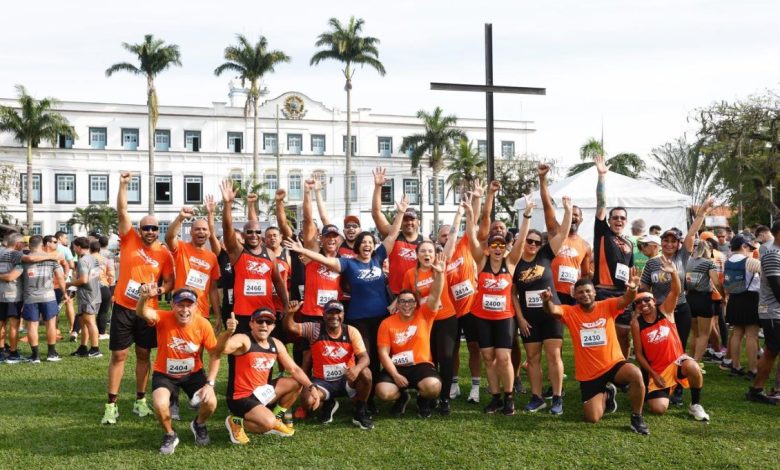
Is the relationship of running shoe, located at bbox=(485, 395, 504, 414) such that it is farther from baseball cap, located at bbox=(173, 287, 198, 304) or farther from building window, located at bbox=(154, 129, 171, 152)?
building window, located at bbox=(154, 129, 171, 152)

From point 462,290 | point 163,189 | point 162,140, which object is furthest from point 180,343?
point 162,140

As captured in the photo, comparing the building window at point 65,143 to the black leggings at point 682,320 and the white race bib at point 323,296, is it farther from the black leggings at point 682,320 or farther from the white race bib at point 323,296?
the black leggings at point 682,320

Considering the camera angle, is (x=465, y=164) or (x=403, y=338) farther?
(x=465, y=164)

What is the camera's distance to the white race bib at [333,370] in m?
6.82

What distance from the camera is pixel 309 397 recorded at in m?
6.69

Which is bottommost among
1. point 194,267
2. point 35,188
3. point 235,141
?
point 194,267

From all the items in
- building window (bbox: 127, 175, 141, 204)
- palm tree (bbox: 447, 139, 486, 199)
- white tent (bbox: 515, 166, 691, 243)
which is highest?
palm tree (bbox: 447, 139, 486, 199)

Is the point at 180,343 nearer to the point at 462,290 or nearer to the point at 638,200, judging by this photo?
the point at 462,290

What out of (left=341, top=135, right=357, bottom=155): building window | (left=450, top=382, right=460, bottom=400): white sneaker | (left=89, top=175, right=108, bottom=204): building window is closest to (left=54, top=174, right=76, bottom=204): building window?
(left=89, top=175, right=108, bottom=204): building window

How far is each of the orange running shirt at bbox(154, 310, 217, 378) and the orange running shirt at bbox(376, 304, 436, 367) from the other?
1588 mm

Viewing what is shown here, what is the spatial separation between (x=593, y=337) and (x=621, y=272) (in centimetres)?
118

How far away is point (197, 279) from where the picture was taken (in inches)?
282

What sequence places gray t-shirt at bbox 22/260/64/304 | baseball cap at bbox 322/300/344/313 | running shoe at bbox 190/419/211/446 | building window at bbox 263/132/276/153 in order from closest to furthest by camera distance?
running shoe at bbox 190/419/211/446, baseball cap at bbox 322/300/344/313, gray t-shirt at bbox 22/260/64/304, building window at bbox 263/132/276/153

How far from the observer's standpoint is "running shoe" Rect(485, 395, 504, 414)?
7133 millimetres
